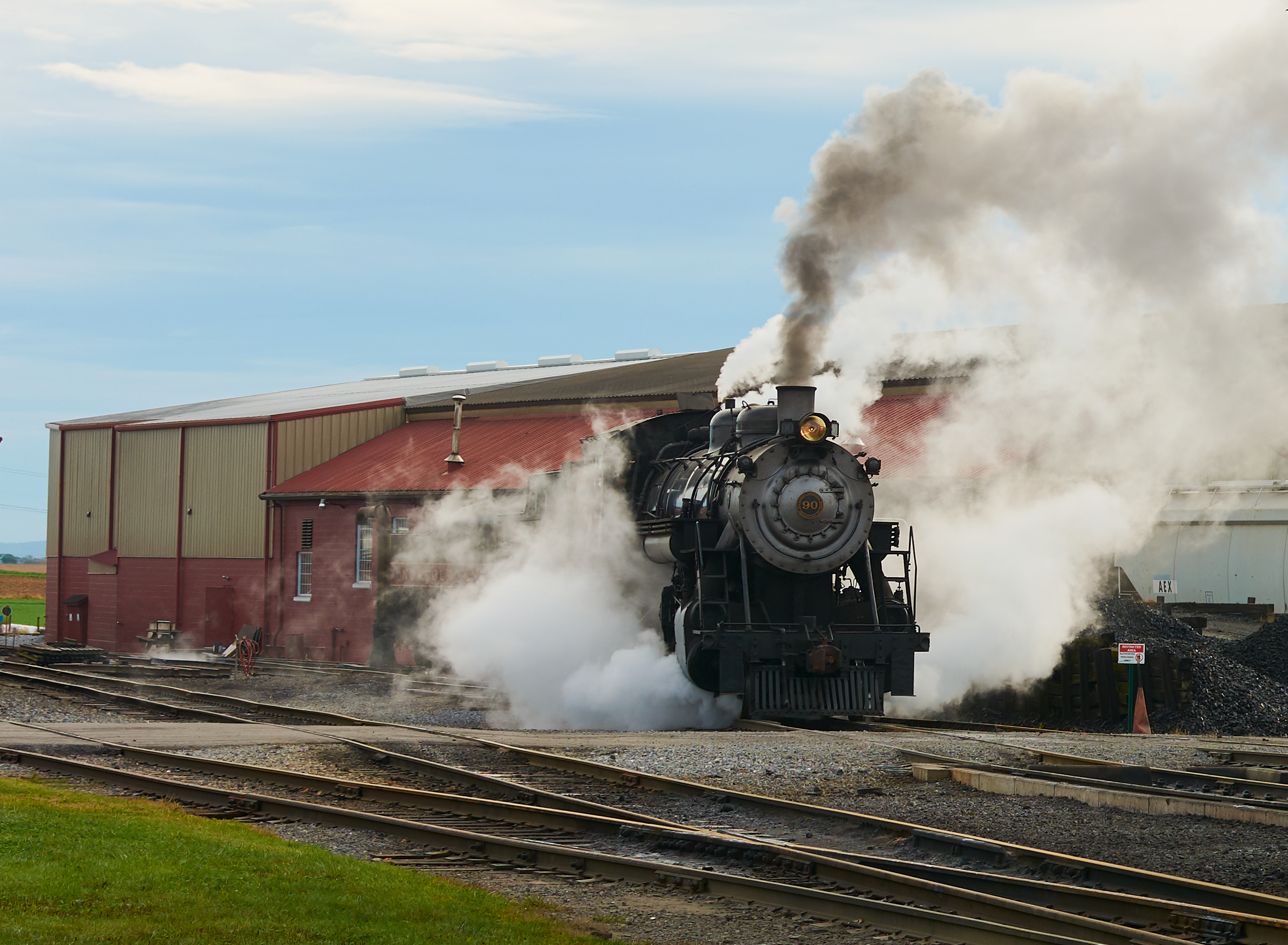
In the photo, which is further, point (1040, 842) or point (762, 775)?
point (762, 775)

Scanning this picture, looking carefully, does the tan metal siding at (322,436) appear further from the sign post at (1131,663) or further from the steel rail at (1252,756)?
the steel rail at (1252,756)

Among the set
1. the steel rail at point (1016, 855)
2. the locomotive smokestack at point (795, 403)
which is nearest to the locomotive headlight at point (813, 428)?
the locomotive smokestack at point (795, 403)

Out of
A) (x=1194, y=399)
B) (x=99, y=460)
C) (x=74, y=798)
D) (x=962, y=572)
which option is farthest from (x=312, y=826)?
(x=99, y=460)

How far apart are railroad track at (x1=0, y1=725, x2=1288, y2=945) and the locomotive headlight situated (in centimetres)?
706

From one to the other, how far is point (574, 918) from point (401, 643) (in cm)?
2321

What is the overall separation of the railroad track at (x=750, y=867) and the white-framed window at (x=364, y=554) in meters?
21.4

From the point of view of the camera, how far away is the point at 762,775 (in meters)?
12.4

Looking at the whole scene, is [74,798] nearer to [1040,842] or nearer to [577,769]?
[577,769]

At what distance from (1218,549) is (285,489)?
22.4m

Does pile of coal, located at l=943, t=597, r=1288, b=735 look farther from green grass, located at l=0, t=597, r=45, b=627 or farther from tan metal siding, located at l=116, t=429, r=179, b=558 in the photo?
green grass, located at l=0, t=597, r=45, b=627

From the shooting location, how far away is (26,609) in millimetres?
71438

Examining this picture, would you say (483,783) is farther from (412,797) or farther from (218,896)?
(218,896)

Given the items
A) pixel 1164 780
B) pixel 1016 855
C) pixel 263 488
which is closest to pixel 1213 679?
pixel 1164 780

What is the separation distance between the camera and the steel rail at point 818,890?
6621 millimetres
